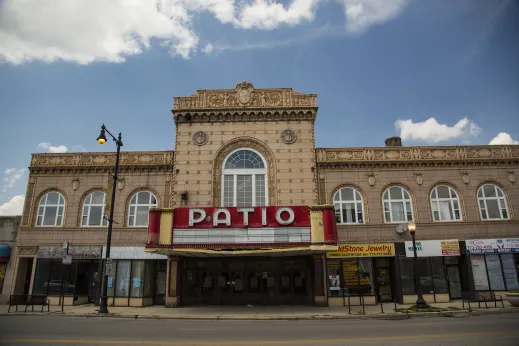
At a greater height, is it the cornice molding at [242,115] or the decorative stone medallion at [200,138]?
the cornice molding at [242,115]

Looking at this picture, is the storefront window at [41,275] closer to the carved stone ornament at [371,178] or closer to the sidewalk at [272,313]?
the sidewalk at [272,313]

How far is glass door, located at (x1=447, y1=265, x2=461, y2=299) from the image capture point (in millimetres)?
25547

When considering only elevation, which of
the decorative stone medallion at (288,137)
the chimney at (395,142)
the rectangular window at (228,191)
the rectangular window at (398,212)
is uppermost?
the chimney at (395,142)

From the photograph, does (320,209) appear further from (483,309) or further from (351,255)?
(483,309)

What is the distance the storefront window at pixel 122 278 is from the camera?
82.5 ft

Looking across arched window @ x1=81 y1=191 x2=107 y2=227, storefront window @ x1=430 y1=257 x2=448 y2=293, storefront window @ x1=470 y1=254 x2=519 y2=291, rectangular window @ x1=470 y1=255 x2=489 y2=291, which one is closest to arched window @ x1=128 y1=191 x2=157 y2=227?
arched window @ x1=81 y1=191 x2=107 y2=227

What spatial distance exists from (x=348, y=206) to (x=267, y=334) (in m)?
14.6

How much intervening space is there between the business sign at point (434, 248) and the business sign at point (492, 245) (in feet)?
2.92

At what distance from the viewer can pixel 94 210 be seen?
26922 millimetres

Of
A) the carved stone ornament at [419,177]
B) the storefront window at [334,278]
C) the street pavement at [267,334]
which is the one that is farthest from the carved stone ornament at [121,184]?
the carved stone ornament at [419,177]

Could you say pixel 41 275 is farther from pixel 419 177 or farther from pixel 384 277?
pixel 419 177

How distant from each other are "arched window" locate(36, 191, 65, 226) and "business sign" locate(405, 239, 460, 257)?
995 inches

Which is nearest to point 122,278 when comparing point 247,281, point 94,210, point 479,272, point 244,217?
point 94,210

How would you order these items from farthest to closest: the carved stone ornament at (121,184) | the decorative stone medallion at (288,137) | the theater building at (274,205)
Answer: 1. the carved stone ornament at (121,184)
2. the decorative stone medallion at (288,137)
3. the theater building at (274,205)
